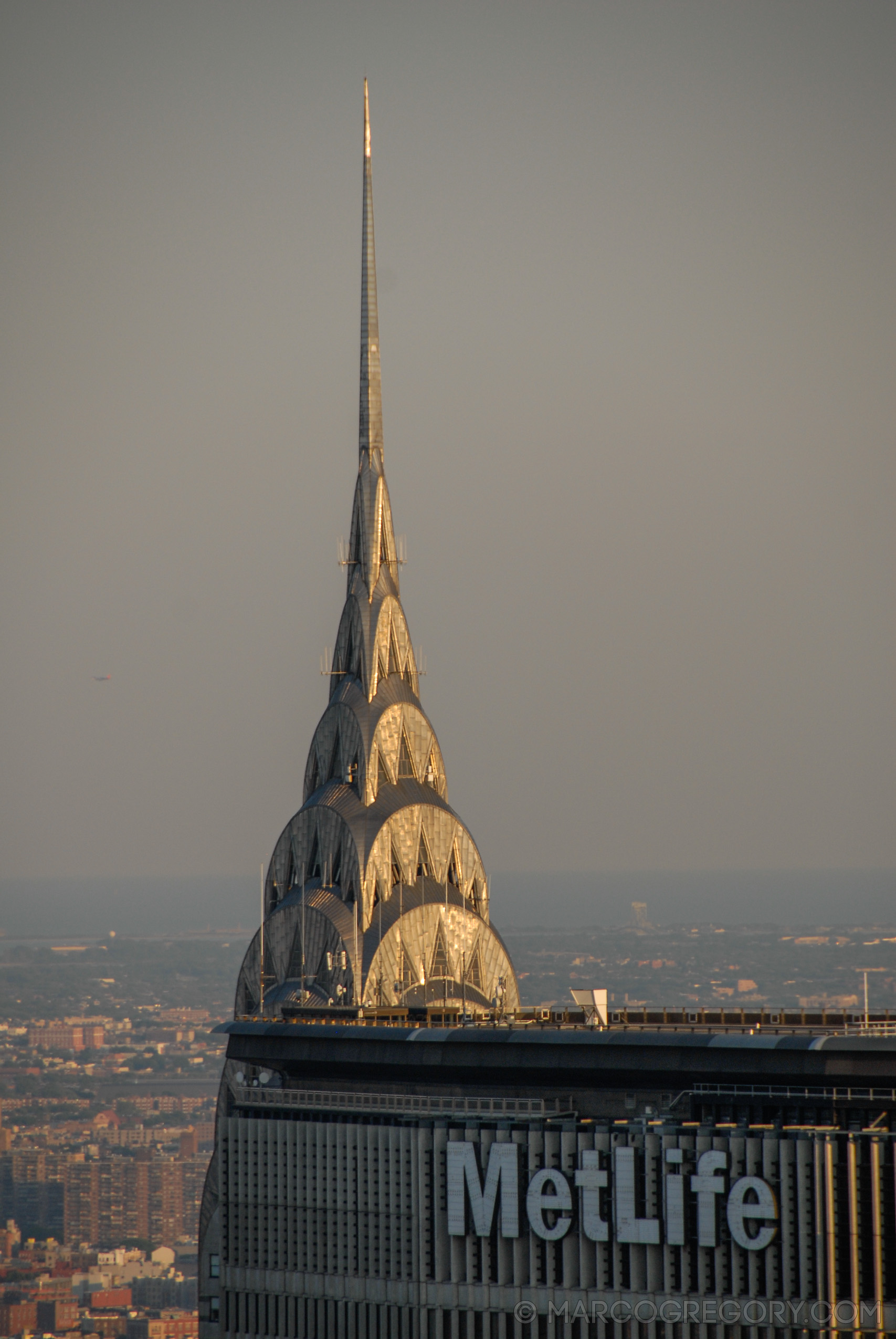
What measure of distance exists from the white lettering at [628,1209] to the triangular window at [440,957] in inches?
3040

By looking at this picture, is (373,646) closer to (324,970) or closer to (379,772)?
(379,772)

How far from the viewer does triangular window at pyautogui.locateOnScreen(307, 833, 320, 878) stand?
178500mm

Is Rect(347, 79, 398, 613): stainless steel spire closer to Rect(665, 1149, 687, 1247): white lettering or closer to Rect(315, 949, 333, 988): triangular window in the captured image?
Rect(315, 949, 333, 988): triangular window

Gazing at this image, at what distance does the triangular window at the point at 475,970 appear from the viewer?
178000mm

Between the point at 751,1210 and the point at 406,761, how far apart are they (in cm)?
8860

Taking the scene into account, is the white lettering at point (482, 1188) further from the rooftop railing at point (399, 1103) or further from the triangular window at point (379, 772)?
the triangular window at point (379, 772)

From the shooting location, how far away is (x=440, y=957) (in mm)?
178125

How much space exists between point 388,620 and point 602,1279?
89890mm

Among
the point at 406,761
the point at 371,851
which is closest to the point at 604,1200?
the point at 371,851

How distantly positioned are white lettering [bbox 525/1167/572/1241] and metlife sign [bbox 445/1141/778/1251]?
3 cm

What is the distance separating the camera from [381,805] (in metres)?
178

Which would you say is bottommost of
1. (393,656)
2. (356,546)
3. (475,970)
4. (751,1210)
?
(751,1210)

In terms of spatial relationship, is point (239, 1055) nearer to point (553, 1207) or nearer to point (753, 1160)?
point (553, 1207)

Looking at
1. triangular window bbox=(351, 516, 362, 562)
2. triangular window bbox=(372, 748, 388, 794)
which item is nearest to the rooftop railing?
triangular window bbox=(372, 748, 388, 794)
